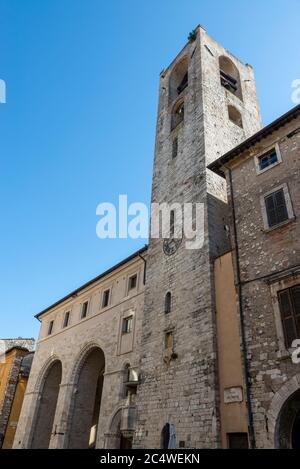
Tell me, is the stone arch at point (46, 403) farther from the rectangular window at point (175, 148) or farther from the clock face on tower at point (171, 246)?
the rectangular window at point (175, 148)

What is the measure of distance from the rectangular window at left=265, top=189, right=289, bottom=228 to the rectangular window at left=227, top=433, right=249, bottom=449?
5.55m

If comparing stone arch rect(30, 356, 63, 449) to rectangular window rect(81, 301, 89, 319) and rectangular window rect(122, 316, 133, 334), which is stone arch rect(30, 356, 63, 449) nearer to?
rectangular window rect(81, 301, 89, 319)

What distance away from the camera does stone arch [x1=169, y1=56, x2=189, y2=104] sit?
21109mm

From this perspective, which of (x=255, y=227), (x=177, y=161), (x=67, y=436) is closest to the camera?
(x=255, y=227)

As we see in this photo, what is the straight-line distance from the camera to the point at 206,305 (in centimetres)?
1123

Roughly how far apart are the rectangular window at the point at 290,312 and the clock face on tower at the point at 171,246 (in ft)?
17.8

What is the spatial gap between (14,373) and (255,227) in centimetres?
Result: 2410

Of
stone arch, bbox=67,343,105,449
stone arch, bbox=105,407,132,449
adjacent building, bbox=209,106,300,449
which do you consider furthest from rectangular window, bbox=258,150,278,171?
stone arch, bbox=67,343,105,449

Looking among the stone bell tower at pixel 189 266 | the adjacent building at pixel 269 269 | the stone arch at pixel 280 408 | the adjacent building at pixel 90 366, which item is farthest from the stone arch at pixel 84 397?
the stone arch at pixel 280 408
